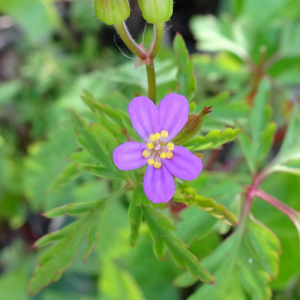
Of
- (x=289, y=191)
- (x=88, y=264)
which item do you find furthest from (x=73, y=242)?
(x=289, y=191)

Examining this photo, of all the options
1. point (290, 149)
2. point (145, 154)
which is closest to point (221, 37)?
point (290, 149)

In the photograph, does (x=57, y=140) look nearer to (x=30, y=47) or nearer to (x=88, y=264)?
(x=88, y=264)

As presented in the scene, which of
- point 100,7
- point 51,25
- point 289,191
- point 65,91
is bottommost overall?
point 289,191

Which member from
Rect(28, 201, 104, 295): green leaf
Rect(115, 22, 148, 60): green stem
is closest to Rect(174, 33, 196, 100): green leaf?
Rect(115, 22, 148, 60): green stem

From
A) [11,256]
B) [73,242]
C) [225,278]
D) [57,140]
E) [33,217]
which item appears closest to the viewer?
[73,242]

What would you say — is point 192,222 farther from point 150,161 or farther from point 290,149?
point 290,149

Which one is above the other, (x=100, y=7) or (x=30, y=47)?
(x=100, y=7)
